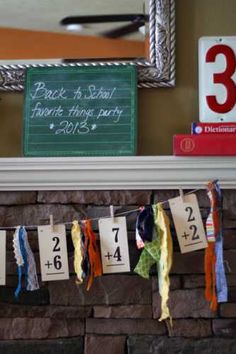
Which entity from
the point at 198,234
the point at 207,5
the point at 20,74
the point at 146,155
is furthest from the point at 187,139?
the point at 20,74

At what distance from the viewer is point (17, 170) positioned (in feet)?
4.78

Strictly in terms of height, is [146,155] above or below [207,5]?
below

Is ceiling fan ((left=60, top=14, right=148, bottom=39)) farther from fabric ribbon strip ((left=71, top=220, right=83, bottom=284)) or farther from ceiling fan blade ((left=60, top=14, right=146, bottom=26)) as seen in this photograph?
fabric ribbon strip ((left=71, top=220, right=83, bottom=284))

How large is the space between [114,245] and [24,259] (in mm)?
Result: 255

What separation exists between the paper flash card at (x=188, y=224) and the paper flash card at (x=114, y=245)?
0.15 m

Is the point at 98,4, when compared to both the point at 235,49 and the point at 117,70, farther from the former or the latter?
the point at 235,49

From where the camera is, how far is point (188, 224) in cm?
139

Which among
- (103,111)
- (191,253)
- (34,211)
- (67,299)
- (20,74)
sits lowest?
(67,299)

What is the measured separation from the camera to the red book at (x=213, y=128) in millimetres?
1429

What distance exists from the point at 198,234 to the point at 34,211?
483 mm

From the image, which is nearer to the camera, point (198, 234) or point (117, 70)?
point (198, 234)

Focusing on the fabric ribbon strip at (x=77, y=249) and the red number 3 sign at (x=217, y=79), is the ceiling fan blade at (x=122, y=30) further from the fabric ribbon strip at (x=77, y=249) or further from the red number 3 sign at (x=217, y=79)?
the fabric ribbon strip at (x=77, y=249)

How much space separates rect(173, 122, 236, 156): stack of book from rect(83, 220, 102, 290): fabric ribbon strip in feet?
1.07

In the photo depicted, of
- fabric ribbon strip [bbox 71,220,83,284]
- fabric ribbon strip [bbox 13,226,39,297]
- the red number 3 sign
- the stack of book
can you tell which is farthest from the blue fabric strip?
the red number 3 sign
